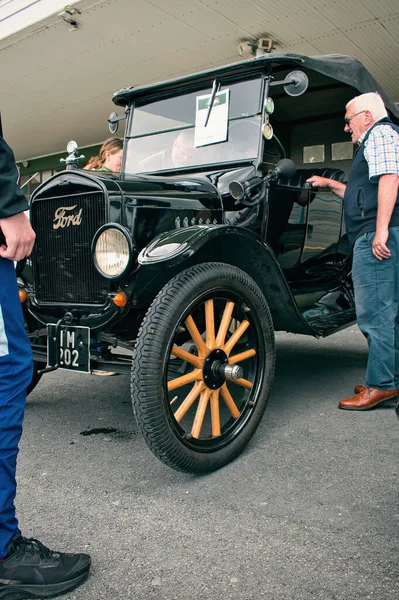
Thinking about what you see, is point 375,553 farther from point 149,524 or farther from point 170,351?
point 170,351

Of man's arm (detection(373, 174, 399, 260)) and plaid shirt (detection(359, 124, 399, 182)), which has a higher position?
plaid shirt (detection(359, 124, 399, 182))

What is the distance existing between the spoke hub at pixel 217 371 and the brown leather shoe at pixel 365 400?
107cm

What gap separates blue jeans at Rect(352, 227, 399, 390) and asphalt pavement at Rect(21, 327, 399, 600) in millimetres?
270

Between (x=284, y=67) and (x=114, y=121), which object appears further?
(x=114, y=121)

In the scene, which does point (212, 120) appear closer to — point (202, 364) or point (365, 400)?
point (202, 364)

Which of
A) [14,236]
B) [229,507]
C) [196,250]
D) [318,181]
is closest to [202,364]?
[196,250]

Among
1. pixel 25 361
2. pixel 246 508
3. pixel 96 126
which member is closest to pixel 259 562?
pixel 246 508

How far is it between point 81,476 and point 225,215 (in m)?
1.63

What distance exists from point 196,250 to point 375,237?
1238 millimetres

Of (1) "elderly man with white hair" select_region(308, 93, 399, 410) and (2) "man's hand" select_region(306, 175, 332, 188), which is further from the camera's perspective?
(2) "man's hand" select_region(306, 175, 332, 188)

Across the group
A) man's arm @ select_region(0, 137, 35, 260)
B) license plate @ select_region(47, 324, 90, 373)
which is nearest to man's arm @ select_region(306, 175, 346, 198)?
license plate @ select_region(47, 324, 90, 373)

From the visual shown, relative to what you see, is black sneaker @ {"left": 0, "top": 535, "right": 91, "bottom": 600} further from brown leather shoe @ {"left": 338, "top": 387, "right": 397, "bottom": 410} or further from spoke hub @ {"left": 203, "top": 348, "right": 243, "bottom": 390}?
brown leather shoe @ {"left": 338, "top": 387, "right": 397, "bottom": 410}

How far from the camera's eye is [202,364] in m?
2.54

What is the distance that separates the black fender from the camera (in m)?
2.40
